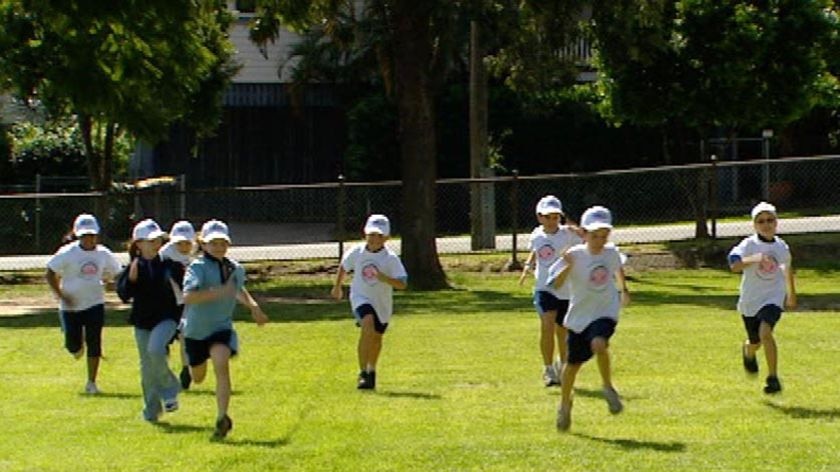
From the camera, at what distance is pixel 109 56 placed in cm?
2488

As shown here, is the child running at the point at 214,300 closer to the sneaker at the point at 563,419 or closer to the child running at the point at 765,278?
the sneaker at the point at 563,419

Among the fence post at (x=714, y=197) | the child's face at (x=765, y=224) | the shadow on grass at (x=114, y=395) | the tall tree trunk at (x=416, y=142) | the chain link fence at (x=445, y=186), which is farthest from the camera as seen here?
the chain link fence at (x=445, y=186)

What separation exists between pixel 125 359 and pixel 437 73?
16.2 m

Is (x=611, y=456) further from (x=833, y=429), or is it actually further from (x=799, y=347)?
(x=799, y=347)

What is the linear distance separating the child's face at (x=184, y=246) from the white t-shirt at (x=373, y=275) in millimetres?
2345

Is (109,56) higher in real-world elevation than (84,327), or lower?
higher

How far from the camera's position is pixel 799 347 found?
18031 millimetres

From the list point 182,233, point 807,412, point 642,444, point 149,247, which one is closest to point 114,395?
point 149,247

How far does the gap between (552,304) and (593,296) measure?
8.58ft

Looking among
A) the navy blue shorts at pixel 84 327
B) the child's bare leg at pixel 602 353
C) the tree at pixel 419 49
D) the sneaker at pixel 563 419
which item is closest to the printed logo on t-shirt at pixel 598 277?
the child's bare leg at pixel 602 353

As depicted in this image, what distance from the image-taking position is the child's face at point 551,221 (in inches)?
600

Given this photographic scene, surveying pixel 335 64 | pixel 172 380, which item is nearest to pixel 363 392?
pixel 172 380

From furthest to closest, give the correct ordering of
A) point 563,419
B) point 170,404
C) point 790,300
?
point 790,300
point 170,404
point 563,419

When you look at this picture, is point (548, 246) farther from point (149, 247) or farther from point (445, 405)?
point (149, 247)
